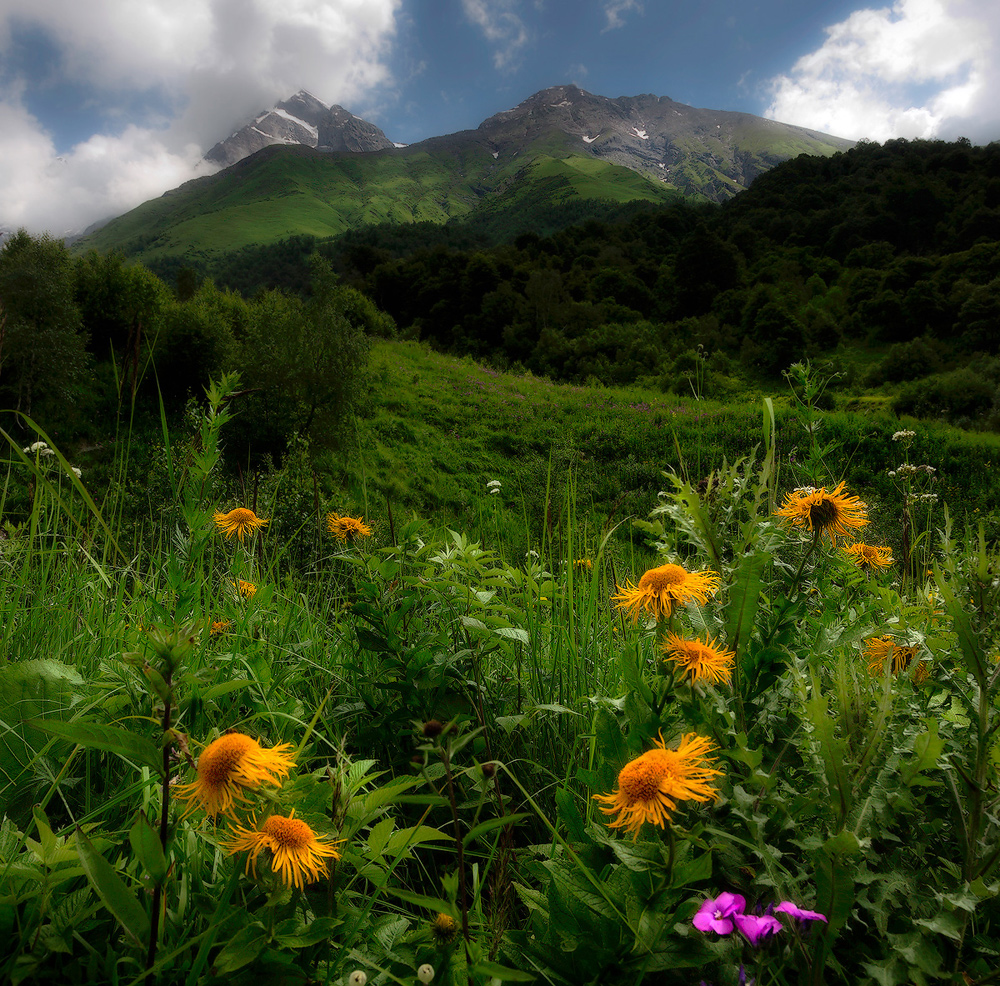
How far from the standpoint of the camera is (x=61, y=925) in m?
0.73

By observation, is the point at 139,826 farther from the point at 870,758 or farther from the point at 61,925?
the point at 870,758

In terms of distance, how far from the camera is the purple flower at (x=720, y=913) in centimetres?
60

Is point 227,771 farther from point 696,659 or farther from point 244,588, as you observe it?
point 244,588

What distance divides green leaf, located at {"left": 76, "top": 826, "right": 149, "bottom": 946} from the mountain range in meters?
84.3

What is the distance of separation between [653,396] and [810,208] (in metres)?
28.7

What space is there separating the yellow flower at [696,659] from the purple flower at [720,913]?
0.25m

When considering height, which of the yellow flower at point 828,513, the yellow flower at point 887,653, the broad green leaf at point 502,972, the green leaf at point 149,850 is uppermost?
the yellow flower at point 828,513

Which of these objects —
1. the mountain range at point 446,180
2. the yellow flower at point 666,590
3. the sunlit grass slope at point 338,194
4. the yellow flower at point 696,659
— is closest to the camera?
the yellow flower at point 696,659

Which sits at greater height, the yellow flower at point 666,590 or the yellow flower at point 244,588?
the yellow flower at point 666,590

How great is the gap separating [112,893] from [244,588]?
1.33 m

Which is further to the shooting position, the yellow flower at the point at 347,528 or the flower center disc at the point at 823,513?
the yellow flower at the point at 347,528

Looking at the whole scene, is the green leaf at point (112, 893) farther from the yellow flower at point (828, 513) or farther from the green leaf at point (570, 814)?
the yellow flower at point (828, 513)

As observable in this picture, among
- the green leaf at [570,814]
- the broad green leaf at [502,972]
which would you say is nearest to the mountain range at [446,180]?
the green leaf at [570,814]

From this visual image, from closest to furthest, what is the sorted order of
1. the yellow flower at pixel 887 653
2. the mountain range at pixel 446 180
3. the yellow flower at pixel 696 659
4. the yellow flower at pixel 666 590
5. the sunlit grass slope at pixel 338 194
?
the yellow flower at pixel 696 659 → the yellow flower at pixel 666 590 → the yellow flower at pixel 887 653 → the sunlit grass slope at pixel 338 194 → the mountain range at pixel 446 180
